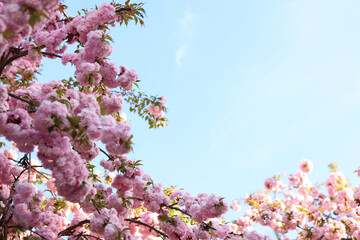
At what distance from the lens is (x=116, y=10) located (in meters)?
3.64

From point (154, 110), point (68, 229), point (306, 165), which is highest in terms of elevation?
point (306, 165)

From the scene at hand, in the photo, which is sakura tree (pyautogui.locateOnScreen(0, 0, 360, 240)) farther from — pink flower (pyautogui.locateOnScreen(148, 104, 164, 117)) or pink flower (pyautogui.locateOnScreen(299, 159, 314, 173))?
pink flower (pyautogui.locateOnScreen(299, 159, 314, 173))

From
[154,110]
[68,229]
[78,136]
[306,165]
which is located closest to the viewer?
[78,136]

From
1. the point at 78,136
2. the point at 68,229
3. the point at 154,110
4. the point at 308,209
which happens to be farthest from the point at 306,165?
the point at 78,136

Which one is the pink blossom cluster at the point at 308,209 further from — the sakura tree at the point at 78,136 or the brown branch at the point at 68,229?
the brown branch at the point at 68,229

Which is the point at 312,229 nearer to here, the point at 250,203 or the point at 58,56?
A: the point at 250,203

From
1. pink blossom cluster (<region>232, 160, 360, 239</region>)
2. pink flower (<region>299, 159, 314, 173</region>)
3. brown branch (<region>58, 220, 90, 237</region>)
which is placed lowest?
brown branch (<region>58, 220, 90, 237</region>)

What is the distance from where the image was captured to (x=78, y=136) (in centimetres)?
230

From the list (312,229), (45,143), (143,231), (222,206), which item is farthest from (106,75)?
(312,229)

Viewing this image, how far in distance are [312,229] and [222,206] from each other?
3856mm

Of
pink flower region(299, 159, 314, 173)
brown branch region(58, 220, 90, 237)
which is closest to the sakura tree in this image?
brown branch region(58, 220, 90, 237)

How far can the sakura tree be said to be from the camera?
2.25m

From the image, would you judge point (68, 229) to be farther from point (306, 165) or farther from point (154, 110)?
point (306, 165)

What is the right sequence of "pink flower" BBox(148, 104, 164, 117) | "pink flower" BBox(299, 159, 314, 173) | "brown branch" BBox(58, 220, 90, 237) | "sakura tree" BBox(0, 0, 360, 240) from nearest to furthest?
1. "sakura tree" BBox(0, 0, 360, 240)
2. "brown branch" BBox(58, 220, 90, 237)
3. "pink flower" BBox(148, 104, 164, 117)
4. "pink flower" BBox(299, 159, 314, 173)
